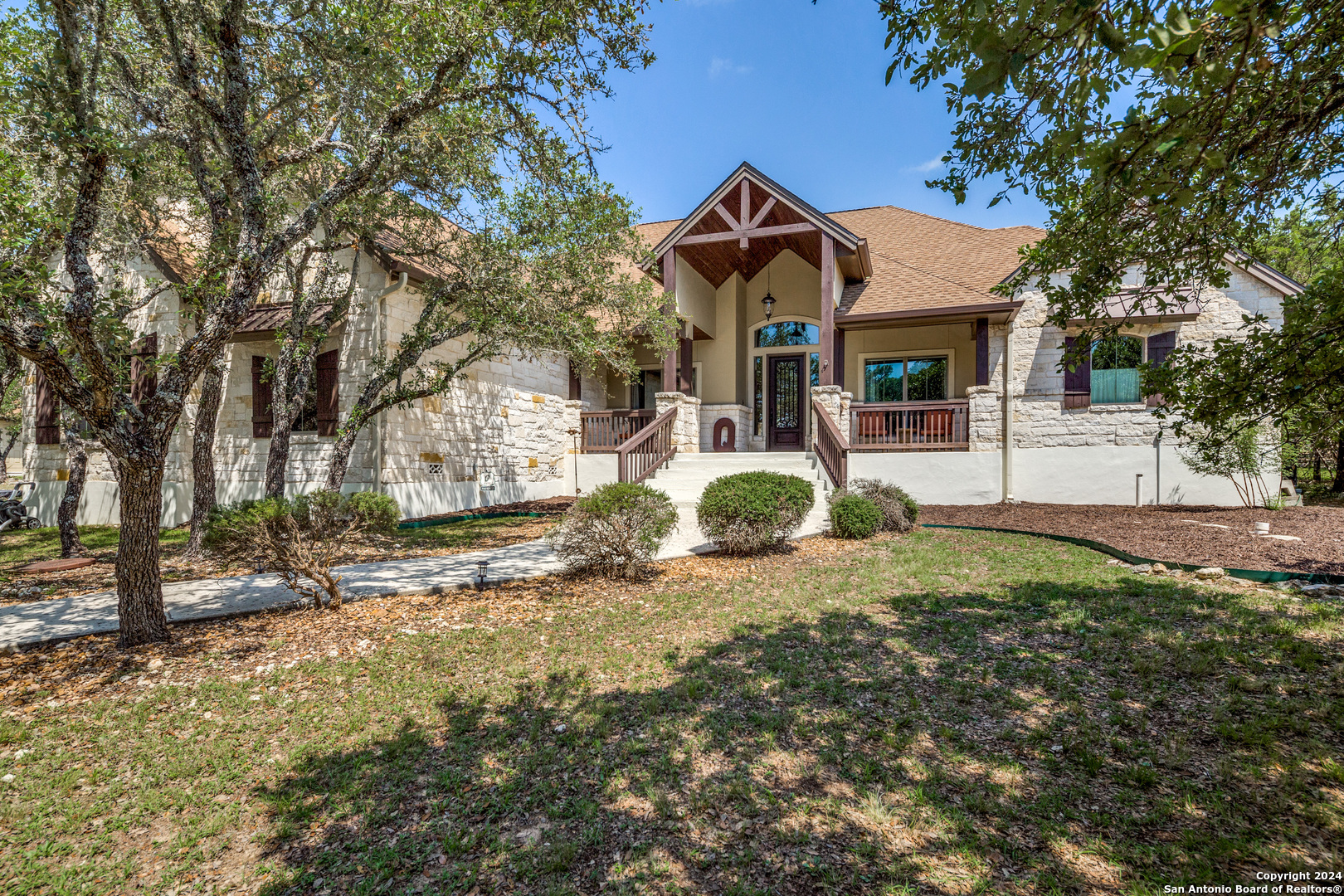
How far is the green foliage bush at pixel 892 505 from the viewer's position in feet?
27.7

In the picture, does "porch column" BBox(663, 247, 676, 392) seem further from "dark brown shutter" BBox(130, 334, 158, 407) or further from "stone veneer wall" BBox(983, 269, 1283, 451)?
"dark brown shutter" BBox(130, 334, 158, 407)

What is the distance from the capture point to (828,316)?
11.7 metres

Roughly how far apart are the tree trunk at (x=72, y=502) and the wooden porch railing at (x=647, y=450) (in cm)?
768

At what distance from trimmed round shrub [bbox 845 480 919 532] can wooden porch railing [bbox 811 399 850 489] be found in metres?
0.85

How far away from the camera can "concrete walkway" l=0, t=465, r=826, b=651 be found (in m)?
4.86

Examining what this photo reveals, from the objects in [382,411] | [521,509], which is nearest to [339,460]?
[382,411]

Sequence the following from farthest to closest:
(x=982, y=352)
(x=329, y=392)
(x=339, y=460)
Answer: (x=982, y=352) → (x=329, y=392) → (x=339, y=460)

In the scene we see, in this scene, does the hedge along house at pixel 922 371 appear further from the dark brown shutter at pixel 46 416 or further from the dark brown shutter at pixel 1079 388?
the dark brown shutter at pixel 46 416

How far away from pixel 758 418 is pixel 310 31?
1159cm

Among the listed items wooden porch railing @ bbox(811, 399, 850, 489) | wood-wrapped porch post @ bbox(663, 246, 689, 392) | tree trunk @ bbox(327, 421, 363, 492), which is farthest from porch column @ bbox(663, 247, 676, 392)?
tree trunk @ bbox(327, 421, 363, 492)

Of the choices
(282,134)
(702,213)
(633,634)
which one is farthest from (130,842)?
(702,213)

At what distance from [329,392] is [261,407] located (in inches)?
78.9

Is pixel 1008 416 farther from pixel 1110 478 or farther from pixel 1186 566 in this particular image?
pixel 1186 566

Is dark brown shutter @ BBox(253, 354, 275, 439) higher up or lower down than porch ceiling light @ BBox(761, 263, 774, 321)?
lower down
